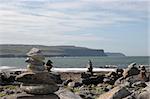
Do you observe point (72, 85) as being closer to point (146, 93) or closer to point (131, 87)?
point (131, 87)

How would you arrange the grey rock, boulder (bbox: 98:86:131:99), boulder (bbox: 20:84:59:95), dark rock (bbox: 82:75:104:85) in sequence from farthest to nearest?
the grey rock → dark rock (bbox: 82:75:104:85) → boulder (bbox: 98:86:131:99) → boulder (bbox: 20:84:59:95)

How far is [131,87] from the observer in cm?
2719

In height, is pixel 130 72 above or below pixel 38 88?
below

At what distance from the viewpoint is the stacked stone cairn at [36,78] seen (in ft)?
50.9

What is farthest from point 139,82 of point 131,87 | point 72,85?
point 72,85

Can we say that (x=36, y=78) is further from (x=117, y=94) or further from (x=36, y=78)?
(x=117, y=94)

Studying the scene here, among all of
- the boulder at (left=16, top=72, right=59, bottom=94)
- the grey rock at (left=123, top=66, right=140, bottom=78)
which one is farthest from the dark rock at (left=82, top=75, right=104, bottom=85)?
the boulder at (left=16, top=72, right=59, bottom=94)

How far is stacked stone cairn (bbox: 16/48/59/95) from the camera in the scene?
1552 cm

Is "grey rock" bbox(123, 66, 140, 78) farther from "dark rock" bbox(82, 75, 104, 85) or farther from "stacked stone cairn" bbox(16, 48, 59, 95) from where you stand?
"stacked stone cairn" bbox(16, 48, 59, 95)

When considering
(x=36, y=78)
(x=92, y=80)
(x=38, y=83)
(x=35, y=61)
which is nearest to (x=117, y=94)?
(x=38, y=83)

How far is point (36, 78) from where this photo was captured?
15.5 m

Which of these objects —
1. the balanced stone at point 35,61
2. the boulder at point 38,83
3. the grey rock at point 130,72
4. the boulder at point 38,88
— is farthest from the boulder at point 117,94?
the grey rock at point 130,72

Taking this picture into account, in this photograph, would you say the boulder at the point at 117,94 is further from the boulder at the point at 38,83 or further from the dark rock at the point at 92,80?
the dark rock at the point at 92,80

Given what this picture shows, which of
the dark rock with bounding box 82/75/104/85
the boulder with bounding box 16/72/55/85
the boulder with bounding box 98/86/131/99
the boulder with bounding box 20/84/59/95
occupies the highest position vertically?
the boulder with bounding box 16/72/55/85
